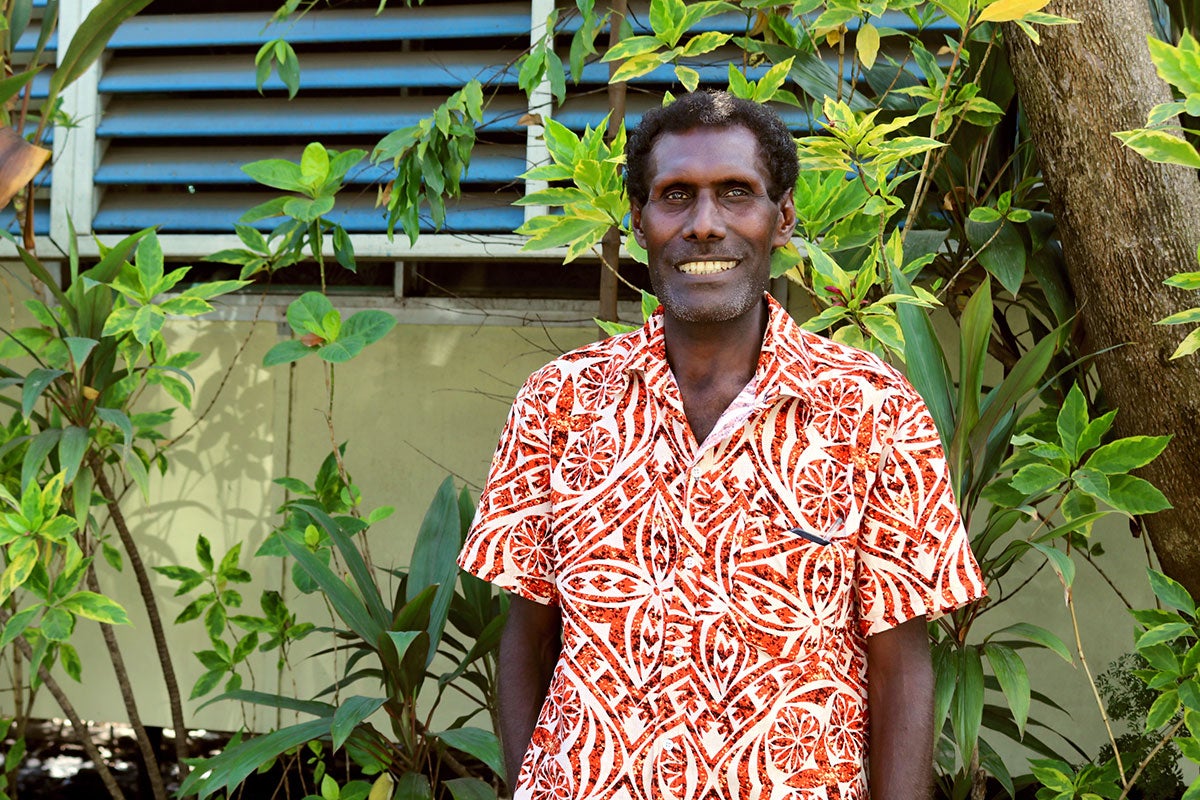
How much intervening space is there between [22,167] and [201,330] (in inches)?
72.5

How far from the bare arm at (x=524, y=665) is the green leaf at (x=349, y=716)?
0.55 m

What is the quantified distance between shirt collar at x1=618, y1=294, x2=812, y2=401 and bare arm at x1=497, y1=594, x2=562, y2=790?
1.18 ft

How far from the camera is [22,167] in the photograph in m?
1.59

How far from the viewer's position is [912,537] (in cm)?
138

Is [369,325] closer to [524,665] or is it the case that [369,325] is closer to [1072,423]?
[524,665]

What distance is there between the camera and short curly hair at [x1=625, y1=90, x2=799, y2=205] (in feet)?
5.03

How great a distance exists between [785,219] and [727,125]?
6.7 inches

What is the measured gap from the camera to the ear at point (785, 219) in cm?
161

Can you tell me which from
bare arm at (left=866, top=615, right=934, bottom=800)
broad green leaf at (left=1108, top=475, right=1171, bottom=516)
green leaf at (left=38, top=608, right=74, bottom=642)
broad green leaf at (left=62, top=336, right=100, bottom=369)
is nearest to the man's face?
bare arm at (left=866, top=615, right=934, bottom=800)

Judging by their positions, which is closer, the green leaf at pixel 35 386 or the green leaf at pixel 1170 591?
the green leaf at pixel 1170 591

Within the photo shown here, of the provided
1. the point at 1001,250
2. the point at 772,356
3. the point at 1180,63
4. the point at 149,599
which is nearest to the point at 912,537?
the point at 772,356

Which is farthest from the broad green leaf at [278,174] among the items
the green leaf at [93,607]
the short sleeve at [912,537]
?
the short sleeve at [912,537]

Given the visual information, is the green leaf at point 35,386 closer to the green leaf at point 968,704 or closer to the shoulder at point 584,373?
the shoulder at point 584,373

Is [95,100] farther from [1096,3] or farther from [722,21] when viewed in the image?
[1096,3]
